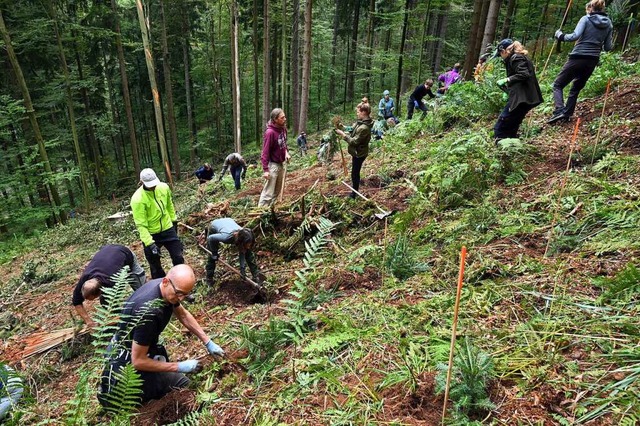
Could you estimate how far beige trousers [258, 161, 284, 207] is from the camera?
736 cm

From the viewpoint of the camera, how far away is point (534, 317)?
2.85 metres

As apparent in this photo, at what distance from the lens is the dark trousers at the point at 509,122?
18.3ft

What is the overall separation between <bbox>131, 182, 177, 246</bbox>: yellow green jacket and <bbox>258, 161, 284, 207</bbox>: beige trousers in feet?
7.09

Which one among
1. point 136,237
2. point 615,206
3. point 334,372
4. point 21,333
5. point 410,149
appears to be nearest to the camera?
point 334,372

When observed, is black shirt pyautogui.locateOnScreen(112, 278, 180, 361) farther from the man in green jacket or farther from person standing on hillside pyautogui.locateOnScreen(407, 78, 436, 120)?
person standing on hillside pyautogui.locateOnScreen(407, 78, 436, 120)

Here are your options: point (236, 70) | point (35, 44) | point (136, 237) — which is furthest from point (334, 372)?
point (35, 44)

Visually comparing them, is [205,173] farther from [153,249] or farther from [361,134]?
[361,134]

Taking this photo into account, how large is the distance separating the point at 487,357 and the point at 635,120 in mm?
5128

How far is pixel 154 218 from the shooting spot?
5586mm

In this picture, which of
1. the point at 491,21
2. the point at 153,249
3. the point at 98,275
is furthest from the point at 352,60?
the point at 98,275

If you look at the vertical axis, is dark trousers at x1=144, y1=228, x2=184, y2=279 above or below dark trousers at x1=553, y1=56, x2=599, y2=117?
below

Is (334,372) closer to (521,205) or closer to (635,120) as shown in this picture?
(521,205)

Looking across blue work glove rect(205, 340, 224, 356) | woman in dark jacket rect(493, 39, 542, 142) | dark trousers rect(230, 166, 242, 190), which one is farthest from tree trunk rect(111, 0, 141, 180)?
blue work glove rect(205, 340, 224, 356)

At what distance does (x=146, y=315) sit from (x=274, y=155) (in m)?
4.57
